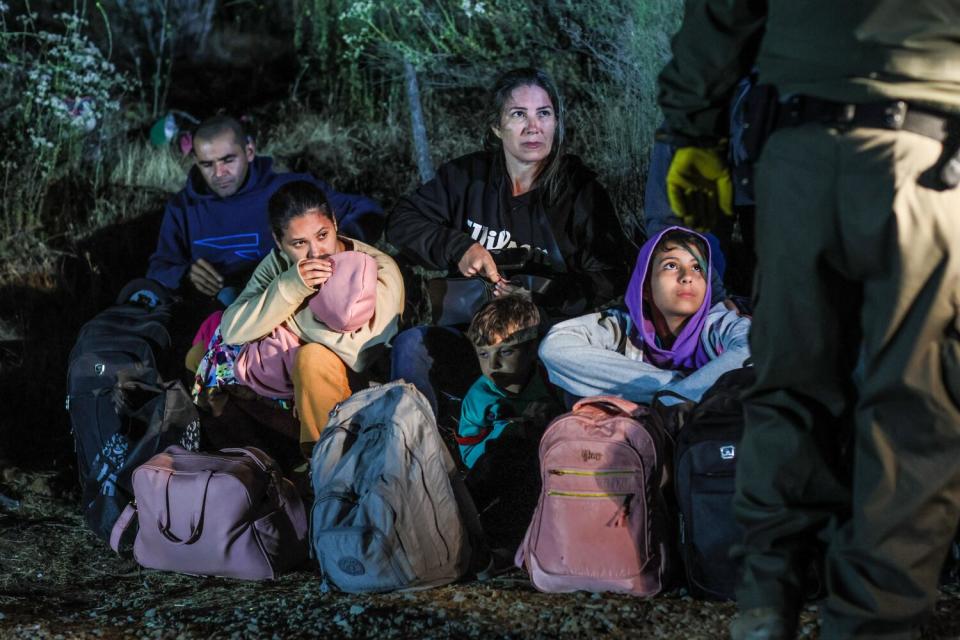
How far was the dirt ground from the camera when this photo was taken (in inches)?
109

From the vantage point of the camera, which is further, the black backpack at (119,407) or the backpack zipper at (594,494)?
the black backpack at (119,407)

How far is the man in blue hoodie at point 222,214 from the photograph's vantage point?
4727mm

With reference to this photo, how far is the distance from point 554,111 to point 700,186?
1.80 metres

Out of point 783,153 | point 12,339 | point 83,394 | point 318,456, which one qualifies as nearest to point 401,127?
point 12,339

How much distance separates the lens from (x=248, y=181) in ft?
15.8

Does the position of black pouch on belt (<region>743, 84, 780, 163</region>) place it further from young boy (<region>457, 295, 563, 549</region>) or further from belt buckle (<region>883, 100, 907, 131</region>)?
young boy (<region>457, 295, 563, 549</region>)

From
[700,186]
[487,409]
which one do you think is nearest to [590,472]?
[487,409]

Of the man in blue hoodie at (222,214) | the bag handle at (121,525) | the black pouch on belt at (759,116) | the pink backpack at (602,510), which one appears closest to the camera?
the black pouch on belt at (759,116)

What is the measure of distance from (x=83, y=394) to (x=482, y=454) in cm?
160

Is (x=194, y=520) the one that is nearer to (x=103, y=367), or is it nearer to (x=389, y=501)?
(x=389, y=501)

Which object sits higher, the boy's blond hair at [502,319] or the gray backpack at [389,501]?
the boy's blond hair at [502,319]

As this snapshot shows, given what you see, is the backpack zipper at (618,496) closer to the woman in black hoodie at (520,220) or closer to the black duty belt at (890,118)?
the woman in black hoodie at (520,220)

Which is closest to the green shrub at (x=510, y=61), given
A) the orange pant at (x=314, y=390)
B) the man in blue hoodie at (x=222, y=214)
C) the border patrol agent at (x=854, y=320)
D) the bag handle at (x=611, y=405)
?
the man in blue hoodie at (x=222, y=214)

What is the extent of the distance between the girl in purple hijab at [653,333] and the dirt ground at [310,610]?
2.21 ft
